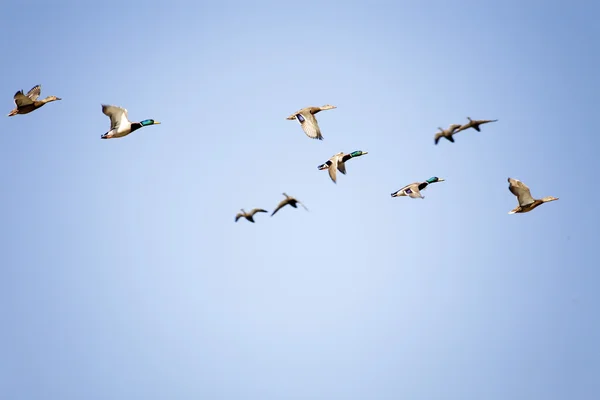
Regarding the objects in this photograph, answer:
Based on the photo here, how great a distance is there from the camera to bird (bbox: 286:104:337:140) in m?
40.0

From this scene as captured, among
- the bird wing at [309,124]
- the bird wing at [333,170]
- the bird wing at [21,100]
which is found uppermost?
the bird wing at [21,100]

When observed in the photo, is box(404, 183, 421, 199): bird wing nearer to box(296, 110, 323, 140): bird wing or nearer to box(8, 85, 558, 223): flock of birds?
box(8, 85, 558, 223): flock of birds

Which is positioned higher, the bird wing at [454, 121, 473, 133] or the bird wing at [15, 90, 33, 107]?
the bird wing at [15, 90, 33, 107]

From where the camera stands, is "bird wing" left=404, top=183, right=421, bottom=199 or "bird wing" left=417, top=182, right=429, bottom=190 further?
"bird wing" left=417, top=182, right=429, bottom=190

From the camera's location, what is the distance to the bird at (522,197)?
127 feet

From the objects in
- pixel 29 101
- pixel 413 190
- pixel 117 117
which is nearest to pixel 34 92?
pixel 29 101

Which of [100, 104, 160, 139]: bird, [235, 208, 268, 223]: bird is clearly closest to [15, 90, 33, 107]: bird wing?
[100, 104, 160, 139]: bird

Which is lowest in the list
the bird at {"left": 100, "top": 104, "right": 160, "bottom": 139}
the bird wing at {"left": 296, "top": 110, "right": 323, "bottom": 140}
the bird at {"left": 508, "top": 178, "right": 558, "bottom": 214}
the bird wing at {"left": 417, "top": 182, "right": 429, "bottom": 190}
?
the bird at {"left": 508, "top": 178, "right": 558, "bottom": 214}

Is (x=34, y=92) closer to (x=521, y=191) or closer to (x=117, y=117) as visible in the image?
(x=117, y=117)

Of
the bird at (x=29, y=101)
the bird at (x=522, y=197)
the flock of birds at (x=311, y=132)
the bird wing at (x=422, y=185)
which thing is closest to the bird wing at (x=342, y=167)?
the flock of birds at (x=311, y=132)

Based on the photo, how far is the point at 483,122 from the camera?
38.2m

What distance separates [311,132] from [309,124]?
16.7 inches

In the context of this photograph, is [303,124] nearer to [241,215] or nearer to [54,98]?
[241,215]

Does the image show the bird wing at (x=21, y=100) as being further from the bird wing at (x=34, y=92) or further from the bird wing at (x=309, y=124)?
the bird wing at (x=309, y=124)
